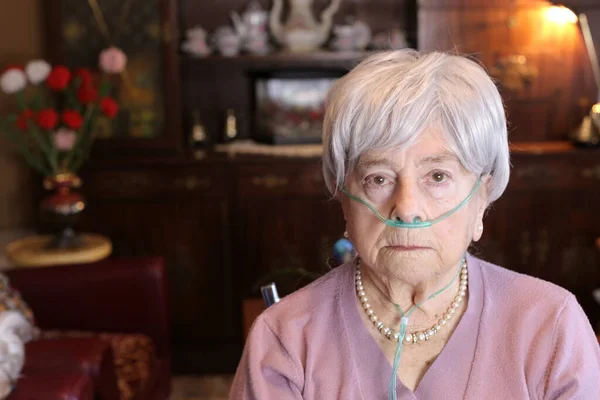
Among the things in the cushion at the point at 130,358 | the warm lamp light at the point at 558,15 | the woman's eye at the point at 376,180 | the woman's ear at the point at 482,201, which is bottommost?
the cushion at the point at 130,358

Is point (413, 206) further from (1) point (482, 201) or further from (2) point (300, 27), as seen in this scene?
(2) point (300, 27)

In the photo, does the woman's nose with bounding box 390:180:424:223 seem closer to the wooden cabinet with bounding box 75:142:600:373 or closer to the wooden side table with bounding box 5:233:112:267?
the wooden side table with bounding box 5:233:112:267

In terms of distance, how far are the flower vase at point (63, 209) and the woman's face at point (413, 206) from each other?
6.53 feet

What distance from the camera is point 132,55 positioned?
11.0 feet

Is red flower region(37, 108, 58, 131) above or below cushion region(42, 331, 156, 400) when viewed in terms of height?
above

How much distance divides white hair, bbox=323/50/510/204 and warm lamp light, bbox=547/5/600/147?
2368mm

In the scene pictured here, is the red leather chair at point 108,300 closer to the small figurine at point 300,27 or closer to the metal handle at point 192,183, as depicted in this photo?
the metal handle at point 192,183

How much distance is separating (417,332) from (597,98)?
2.70 metres

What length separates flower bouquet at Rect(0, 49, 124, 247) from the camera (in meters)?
2.99

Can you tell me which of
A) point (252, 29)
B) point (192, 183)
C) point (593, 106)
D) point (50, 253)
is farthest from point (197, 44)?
point (593, 106)

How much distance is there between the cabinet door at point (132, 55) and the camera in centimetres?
331

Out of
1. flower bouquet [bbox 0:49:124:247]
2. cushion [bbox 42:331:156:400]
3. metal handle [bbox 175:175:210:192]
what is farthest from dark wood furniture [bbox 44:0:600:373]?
cushion [bbox 42:331:156:400]

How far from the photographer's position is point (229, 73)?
3727 mm

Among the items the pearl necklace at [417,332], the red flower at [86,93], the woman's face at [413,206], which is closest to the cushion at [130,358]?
the red flower at [86,93]
